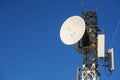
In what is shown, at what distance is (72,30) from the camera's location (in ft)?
112

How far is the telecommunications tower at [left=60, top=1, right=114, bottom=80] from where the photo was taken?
108 feet

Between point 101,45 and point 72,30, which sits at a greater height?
point 72,30

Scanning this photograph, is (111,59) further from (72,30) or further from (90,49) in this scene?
(72,30)

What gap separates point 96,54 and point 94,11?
3325mm

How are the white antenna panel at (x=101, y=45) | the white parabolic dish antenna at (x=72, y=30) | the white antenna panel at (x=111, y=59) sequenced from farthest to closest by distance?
the white parabolic dish antenna at (x=72, y=30), the white antenna panel at (x=111, y=59), the white antenna panel at (x=101, y=45)

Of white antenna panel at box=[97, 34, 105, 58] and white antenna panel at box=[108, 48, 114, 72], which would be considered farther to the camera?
white antenna panel at box=[108, 48, 114, 72]

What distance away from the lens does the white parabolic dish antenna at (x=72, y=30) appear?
3338 cm

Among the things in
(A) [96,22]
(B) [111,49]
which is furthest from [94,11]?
(B) [111,49]

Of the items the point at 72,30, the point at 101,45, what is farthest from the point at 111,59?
the point at 72,30

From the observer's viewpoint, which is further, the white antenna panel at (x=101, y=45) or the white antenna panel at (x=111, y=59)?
the white antenna panel at (x=111, y=59)

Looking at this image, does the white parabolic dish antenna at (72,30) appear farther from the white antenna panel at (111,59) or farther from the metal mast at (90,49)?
the white antenna panel at (111,59)

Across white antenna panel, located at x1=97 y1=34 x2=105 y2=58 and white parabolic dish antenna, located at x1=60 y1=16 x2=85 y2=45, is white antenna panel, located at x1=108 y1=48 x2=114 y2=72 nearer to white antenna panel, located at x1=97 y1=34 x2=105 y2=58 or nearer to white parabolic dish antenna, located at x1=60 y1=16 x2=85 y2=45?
white antenna panel, located at x1=97 y1=34 x2=105 y2=58

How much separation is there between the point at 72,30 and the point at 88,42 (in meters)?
1.37

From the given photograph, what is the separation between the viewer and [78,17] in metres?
33.9
